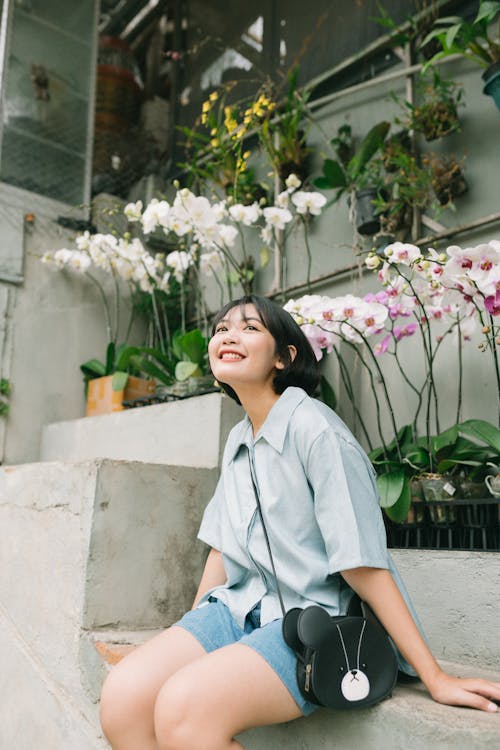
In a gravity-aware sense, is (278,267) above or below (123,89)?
below

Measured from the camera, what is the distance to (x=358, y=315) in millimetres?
2104

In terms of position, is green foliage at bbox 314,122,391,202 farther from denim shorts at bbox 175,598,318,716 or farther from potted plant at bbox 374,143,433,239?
denim shorts at bbox 175,598,318,716

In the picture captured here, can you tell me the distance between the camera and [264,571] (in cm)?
139

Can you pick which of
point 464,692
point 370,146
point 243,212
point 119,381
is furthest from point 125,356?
point 464,692

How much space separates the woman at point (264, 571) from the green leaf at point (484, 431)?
23.1 inches

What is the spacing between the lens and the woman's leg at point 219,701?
1.13 metres

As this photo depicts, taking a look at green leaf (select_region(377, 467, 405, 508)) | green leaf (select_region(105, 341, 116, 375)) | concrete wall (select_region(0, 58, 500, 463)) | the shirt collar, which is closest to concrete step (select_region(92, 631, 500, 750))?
the shirt collar

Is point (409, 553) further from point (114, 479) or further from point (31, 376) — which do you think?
point (31, 376)

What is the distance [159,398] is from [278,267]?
1017 mm

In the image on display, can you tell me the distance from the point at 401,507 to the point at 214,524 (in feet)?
1.96

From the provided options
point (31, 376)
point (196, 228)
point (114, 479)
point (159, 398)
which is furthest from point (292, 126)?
point (114, 479)

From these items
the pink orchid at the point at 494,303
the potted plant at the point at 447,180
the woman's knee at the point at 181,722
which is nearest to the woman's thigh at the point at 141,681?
the woman's knee at the point at 181,722

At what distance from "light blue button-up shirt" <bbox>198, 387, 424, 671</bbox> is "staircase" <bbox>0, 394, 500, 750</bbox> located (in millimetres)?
328

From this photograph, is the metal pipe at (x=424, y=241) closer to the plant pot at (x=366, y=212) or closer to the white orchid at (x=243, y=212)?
the plant pot at (x=366, y=212)
